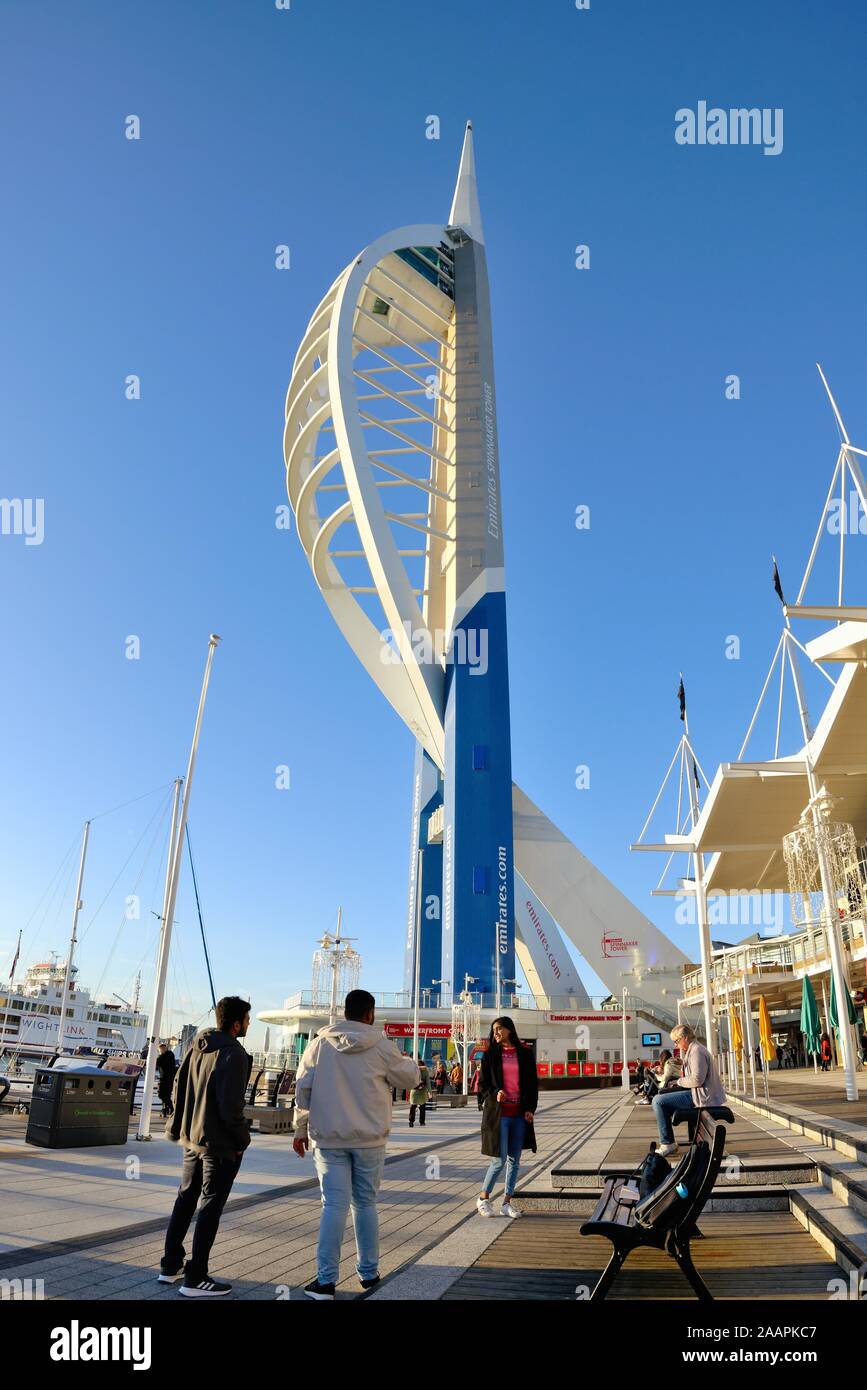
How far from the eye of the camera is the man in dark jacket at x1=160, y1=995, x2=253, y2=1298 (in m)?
4.24

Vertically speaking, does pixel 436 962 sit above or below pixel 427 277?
below

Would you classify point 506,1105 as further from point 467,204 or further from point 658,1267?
point 467,204

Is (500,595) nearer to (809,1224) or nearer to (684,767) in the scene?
(684,767)

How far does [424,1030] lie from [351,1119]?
33.4 metres

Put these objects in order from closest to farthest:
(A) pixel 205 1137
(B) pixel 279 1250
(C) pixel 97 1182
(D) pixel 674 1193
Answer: (D) pixel 674 1193
(A) pixel 205 1137
(B) pixel 279 1250
(C) pixel 97 1182

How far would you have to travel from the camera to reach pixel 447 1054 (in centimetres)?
3544

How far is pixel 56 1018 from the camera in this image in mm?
54938

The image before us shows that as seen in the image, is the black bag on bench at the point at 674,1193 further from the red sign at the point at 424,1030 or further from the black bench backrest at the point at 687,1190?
the red sign at the point at 424,1030

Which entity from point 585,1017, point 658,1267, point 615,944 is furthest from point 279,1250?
point 615,944

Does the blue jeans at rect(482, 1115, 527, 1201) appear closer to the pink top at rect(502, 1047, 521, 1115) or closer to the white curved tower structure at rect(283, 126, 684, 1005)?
the pink top at rect(502, 1047, 521, 1115)

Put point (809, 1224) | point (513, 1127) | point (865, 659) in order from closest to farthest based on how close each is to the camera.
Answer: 1. point (809, 1224)
2. point (513, 1127)
3. point (865, 659)

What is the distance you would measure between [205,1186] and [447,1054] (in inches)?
1307
